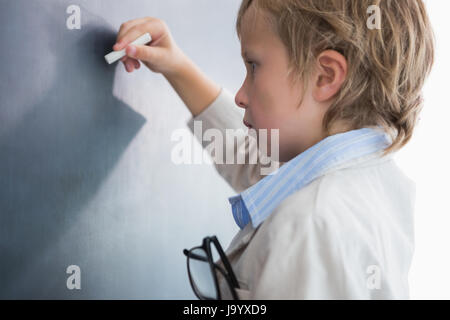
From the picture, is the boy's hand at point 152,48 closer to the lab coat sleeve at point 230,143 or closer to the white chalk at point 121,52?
the white chalk at point 121,52

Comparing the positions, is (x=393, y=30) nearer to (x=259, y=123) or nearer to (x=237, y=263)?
(x=259, y=123)

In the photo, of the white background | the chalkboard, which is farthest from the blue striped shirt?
the white background

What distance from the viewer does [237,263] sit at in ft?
1.64

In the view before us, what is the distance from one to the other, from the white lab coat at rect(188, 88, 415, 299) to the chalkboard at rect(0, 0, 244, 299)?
173mm

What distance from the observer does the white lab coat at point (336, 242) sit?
0.41m

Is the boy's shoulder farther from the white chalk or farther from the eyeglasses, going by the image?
the white chalk

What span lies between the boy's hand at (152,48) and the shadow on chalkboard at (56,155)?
0.08ft

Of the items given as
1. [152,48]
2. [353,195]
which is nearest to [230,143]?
[152,48]

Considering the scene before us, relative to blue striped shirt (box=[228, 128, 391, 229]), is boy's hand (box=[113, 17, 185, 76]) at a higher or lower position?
higher

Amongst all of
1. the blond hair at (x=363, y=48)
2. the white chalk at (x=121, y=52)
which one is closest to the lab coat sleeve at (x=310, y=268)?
the blond hair at (x=363, y=48)

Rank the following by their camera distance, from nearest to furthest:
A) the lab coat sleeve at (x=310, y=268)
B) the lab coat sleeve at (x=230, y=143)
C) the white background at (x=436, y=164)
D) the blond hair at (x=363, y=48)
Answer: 1. the lab coat sleeve at (x=310, y=268)
2. the blond hair at (x=363, y=48)
3. the lab coat sleeve at (x=230, y=143)
4. the white background at (x=436, y=164)

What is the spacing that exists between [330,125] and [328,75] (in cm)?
6

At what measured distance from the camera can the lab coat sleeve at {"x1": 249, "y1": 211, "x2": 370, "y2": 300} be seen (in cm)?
41
